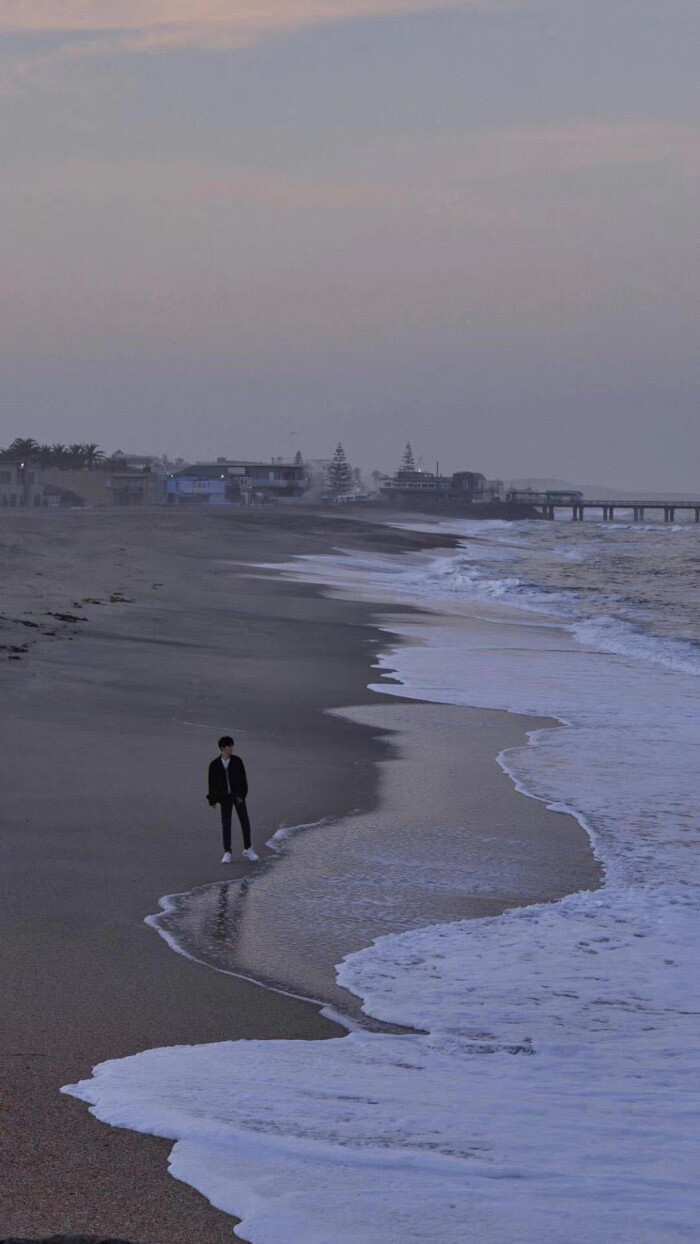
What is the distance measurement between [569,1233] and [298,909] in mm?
3754

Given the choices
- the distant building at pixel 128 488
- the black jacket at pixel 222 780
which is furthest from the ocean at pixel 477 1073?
the distant building at pixel 128 488

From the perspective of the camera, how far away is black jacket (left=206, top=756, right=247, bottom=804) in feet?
29.3

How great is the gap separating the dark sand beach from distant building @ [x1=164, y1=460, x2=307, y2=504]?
527 feet

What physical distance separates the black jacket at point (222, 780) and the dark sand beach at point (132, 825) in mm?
479

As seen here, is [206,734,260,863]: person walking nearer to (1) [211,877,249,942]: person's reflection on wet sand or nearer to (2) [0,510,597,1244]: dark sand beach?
(2) [0,510,597,1244]: dark sand beach

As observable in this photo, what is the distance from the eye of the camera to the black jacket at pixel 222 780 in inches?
352

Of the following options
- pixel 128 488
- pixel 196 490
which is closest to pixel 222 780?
pixel 128 488

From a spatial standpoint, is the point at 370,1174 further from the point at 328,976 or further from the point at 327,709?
the point at 327,709

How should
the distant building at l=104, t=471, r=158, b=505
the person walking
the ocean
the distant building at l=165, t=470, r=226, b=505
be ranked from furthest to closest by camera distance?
1. the distant building at l=165, t=470, r=226, b=505
2. the distant building at l=104, t=471, r=158, b=505
3. the person walking
4. the ocean

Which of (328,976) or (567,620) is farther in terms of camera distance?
(567,620)

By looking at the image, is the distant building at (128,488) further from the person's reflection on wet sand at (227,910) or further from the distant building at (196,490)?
the person's reflection on wet sand at (227,910)

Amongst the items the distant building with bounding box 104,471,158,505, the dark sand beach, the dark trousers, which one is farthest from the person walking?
the distant building with bounding box 104,471,158,505

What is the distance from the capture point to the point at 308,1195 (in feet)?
15.2

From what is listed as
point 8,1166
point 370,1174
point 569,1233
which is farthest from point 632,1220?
point 8,1166
